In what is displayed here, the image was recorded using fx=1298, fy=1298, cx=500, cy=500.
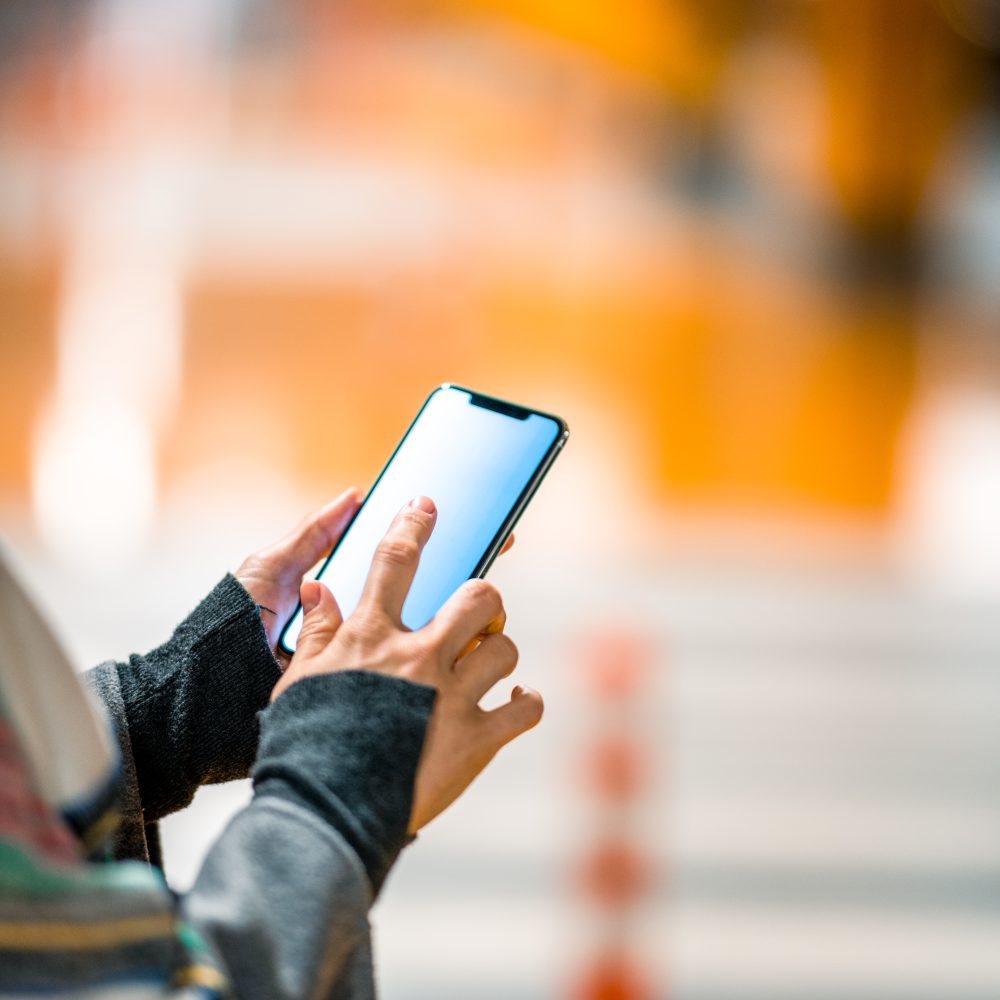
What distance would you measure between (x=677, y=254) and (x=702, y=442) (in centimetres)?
223

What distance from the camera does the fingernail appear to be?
0.62 meters

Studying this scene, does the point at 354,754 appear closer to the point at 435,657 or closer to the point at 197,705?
the point at 435,657

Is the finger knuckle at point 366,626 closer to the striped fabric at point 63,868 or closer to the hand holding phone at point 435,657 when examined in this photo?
the hand holding phone at point 435,657

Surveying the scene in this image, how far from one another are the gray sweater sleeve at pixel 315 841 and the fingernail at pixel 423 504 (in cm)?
11

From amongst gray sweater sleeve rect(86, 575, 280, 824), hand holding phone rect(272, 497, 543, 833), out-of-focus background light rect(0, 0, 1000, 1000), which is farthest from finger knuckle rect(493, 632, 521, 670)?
out-of-focus background light rect(0, 0, 1000, 1000)

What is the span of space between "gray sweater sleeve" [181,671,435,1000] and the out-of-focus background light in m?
1.59

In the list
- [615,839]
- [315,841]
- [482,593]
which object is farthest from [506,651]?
[615,839]

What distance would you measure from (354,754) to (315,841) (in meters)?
0.04

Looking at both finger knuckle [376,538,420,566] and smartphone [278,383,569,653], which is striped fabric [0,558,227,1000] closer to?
finger knuckle [376,538,420,566]

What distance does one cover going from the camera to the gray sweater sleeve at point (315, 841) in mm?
472

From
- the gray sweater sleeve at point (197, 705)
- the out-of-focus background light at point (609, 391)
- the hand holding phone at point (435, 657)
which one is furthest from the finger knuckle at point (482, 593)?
the out-of-focus background light at point (609, 391)

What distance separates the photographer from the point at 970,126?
631 cm

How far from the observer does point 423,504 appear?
62 cm

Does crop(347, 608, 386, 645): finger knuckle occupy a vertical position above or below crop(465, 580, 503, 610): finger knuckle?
below
